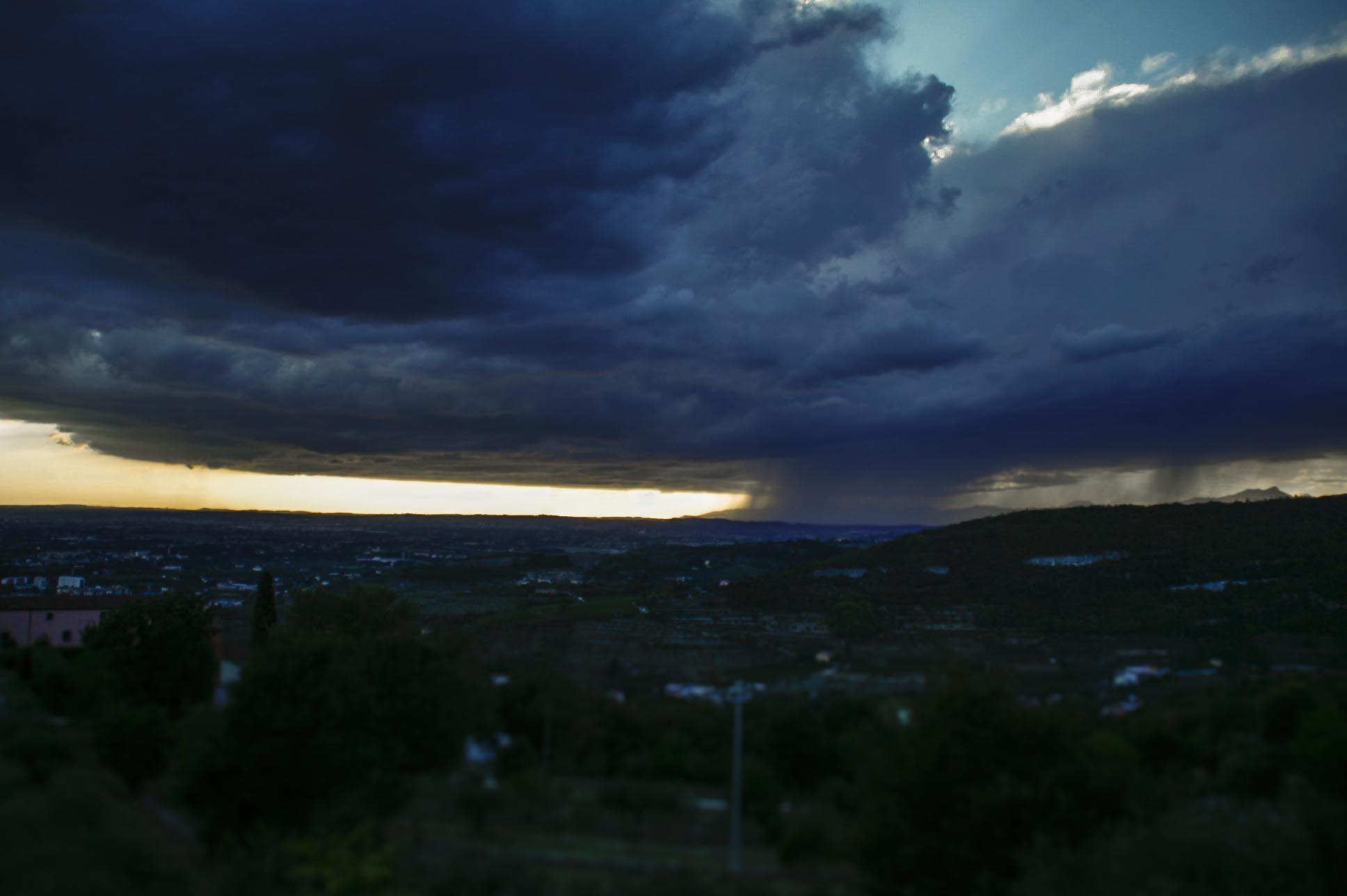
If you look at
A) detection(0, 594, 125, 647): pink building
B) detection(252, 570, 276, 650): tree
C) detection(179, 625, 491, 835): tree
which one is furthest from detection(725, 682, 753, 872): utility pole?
detection(0, 594, 125, 647): pink building

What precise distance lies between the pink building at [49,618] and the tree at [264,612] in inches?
296

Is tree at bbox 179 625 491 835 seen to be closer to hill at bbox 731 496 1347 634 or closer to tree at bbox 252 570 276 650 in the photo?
tree at bbox 252 570 276 650

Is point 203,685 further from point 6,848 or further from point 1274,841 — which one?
point 1274,841

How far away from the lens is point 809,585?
10312cm

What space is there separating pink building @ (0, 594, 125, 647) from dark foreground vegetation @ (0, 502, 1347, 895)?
1159 cm

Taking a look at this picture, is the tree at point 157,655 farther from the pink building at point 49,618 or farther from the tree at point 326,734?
the tree at point 326,734

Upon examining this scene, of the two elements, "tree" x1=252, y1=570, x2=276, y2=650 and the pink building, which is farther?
"tree" x1=252, y1=570, x2=276, y2=650

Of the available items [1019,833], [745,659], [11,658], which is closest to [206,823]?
[1019,833]

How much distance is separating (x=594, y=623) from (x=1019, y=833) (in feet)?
206

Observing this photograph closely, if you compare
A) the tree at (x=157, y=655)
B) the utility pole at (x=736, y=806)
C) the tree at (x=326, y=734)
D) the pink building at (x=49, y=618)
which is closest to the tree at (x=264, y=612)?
the tree at (x=157, y=655)

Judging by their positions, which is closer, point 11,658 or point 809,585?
point 11,658

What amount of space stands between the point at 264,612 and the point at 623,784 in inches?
1465

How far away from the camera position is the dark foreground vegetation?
15219mm

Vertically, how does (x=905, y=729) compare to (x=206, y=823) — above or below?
above
